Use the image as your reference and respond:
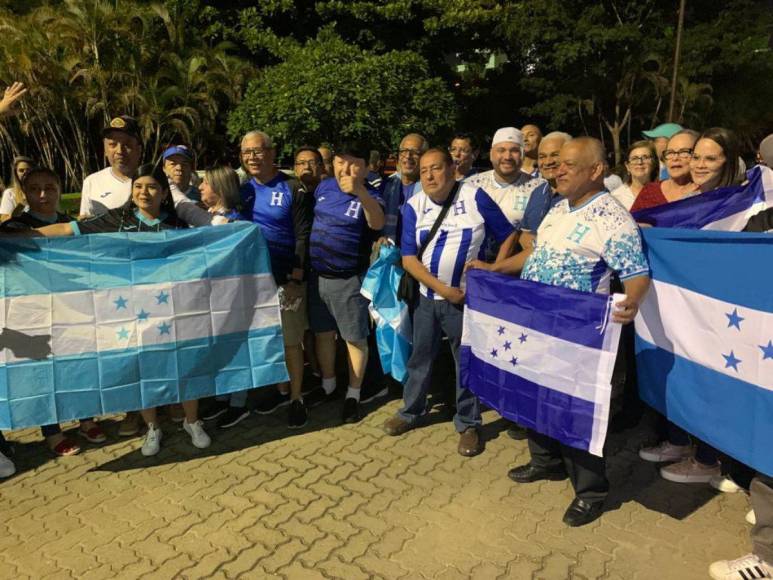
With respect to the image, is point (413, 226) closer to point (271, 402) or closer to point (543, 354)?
point (543, 354)

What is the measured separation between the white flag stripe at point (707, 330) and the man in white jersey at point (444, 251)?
1.01 m

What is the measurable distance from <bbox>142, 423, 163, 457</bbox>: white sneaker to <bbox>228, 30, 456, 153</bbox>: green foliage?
783 cm

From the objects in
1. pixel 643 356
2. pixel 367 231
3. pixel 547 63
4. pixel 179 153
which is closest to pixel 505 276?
pixel 643 356

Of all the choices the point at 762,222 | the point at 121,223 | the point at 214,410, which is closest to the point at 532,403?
the point at 762,222

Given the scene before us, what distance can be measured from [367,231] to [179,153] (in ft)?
5.59

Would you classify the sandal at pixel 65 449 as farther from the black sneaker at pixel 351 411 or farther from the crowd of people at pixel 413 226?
the black sneaker at pixel 351 411

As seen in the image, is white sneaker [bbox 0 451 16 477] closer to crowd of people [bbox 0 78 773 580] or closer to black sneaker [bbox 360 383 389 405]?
crowd of people [bbox 0 78 773 580]

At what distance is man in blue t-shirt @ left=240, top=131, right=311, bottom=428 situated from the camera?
4.15 meters

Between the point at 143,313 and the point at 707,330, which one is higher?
the point at 707,330

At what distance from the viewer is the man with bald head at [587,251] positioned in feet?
9.06

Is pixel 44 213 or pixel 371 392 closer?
pixel 44 213

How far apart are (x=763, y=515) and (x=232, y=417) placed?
3.45m

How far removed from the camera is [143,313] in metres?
3.63

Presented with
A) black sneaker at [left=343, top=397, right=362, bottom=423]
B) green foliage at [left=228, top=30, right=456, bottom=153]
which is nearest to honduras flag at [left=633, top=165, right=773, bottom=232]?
black sneaker at [left=343, top=397, right=362, bottom=423]
